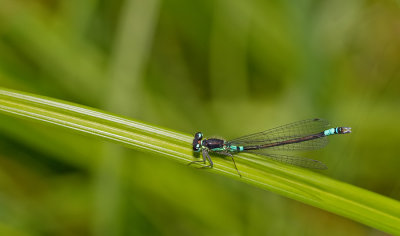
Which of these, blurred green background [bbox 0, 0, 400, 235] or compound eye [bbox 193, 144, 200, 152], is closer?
compound eye [bbox 193, 144, 200, 152]

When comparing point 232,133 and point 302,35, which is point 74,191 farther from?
point 302,35

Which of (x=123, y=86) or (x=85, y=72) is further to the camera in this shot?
(x=85, y=72)

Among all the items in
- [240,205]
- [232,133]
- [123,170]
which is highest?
[232,133]

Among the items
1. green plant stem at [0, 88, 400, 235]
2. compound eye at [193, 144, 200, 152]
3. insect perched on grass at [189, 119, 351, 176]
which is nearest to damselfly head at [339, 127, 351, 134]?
insect perched on grass at [189, 119, 351, 176]

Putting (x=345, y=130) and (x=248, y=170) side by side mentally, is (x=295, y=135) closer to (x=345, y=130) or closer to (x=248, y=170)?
(x=345, y=130)

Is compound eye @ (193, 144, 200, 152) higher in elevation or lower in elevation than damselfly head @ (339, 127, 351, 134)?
higher

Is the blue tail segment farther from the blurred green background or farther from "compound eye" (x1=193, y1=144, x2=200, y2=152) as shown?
"compound eye" (x1=193, y1=144, x2=200, y2=152)

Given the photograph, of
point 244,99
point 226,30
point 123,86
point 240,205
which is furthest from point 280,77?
point 123,86
